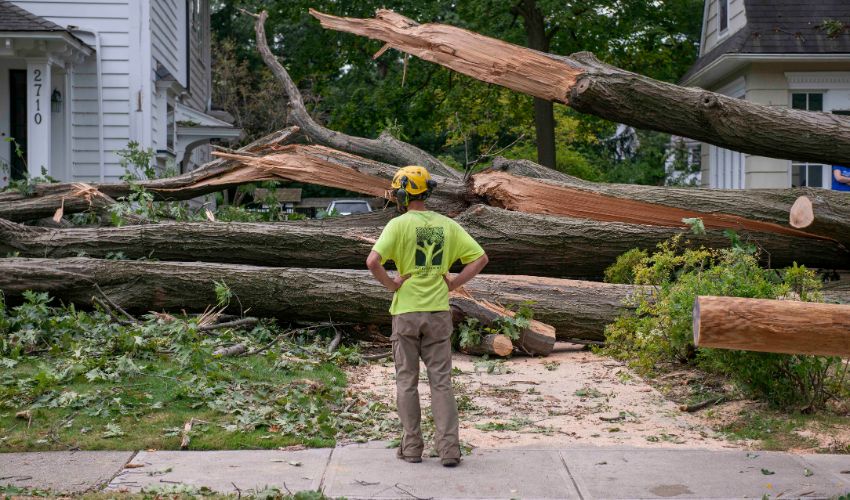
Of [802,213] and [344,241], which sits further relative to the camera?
[344,241]

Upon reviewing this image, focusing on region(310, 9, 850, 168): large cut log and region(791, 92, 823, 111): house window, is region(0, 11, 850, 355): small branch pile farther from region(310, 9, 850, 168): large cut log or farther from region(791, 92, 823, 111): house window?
region(791, 92, 823, 111): house window

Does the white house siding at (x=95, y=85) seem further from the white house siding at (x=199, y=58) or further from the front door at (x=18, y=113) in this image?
the white house siding at (x=199, y=58)

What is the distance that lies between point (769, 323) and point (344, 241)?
6.04m

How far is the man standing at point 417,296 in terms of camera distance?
5.50 m

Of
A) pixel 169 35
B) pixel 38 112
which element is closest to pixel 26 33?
pixel 38 112

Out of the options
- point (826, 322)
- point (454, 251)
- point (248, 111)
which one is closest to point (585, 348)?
point (454, 251)

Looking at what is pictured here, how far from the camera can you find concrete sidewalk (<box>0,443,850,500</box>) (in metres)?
4.89

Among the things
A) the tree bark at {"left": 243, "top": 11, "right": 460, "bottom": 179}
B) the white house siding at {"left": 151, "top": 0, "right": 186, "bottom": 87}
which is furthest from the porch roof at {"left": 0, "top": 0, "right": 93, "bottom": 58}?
the tree bark at {"left": 243, "top": 11, "right": 460, "bottom": 179}

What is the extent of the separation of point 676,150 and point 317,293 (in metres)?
19.8

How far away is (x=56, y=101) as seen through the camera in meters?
17.1

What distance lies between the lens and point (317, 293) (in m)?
9.38

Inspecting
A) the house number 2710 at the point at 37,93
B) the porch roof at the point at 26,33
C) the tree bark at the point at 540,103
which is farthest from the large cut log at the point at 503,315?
the tree bark at the point at 540,103

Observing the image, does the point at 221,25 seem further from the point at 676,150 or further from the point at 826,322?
the point at 826,322

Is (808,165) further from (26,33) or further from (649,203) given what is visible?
(26,33)
